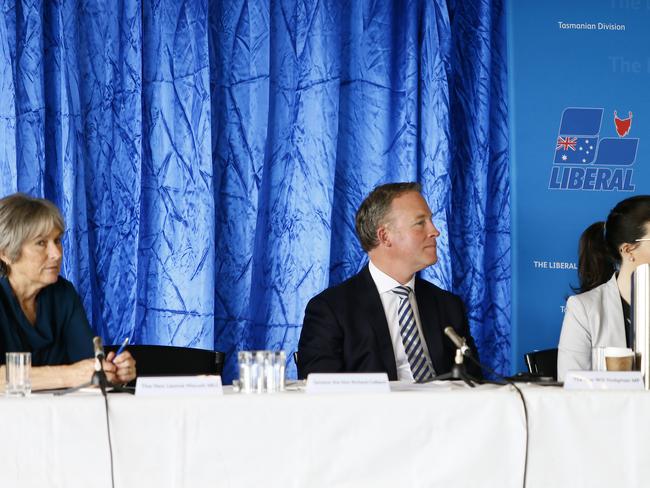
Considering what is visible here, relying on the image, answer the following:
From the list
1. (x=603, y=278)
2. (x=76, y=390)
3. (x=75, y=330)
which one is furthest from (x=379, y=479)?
(x=603, y=278)

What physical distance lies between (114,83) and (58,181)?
1.65 ft

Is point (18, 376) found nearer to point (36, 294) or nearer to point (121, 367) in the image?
point (121, 367)

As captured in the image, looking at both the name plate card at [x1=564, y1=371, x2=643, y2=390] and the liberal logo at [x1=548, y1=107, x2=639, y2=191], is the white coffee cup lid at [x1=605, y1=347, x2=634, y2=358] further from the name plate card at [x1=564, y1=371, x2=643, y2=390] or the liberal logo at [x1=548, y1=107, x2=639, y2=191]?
the liberal logo at [x1=548, y1=107, x2=639, y2=191]

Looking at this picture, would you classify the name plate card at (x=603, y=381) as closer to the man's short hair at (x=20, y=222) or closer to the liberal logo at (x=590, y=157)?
the man's short hair at (x=20, y=222)

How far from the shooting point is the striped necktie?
3.42m

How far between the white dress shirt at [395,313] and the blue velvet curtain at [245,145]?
0.95 m

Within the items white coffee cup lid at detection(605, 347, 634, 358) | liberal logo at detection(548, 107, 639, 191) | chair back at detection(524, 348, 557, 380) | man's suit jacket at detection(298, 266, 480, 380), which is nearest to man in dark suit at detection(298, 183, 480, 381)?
man's suit jacket at detection(298, 266, 480, 380)

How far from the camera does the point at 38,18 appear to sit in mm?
4113

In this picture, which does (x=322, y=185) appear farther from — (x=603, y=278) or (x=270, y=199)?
(x=603, y=278)

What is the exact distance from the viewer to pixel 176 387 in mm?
2357

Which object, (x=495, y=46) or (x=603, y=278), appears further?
(x=495, y=46)

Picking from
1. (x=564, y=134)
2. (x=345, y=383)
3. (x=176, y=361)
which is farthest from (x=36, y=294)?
(x=564, y=134)

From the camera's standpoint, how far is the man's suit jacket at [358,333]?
11.2ft

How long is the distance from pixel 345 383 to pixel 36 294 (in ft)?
4.48
